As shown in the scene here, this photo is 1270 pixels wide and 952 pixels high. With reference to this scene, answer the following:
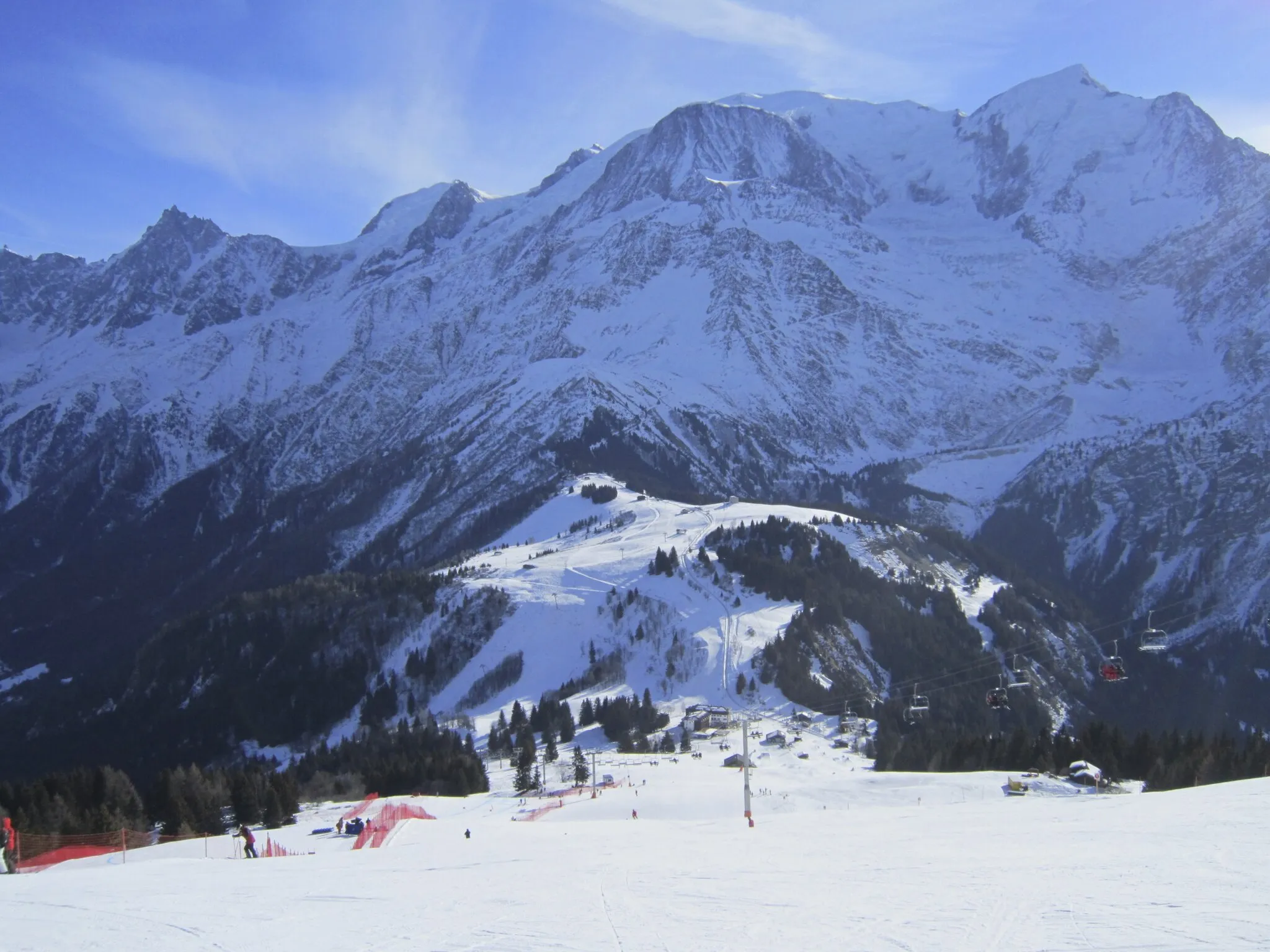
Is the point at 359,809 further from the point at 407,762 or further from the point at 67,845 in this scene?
the point at 407,762

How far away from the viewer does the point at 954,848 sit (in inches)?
1711

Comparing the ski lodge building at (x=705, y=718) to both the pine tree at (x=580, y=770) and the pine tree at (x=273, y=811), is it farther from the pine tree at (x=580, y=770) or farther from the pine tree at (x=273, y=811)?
the pine tree at (x=273, y=811)

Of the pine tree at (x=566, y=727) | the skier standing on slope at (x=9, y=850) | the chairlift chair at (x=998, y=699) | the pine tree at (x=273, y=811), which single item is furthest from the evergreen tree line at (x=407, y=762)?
the skier standing on slope at (x=9, y=850)

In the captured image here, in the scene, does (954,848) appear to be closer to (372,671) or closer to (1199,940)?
(1199,940)

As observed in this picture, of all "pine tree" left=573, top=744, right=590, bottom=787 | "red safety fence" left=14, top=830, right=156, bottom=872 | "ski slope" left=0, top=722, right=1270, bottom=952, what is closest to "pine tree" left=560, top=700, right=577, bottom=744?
"pine tree" left=573, top=744, right=590, bottom=787

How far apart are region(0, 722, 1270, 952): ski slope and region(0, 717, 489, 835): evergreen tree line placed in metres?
30.8

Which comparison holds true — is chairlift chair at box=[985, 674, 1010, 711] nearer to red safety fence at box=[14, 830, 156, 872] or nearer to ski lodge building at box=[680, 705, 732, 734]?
red safety fence at box=[14, 830, 156, 872]

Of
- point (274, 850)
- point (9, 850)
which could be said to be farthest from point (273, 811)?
point (9, 850)

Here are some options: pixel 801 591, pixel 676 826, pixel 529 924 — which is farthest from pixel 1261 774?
pixel 801 591

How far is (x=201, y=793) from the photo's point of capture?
93000 millimetres

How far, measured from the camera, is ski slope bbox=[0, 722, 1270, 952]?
2923 centimetres

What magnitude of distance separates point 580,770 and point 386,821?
128ft

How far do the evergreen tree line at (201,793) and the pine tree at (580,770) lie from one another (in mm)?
8552

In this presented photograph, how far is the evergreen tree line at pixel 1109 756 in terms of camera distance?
90.0 meters
